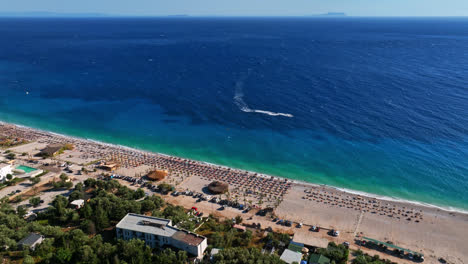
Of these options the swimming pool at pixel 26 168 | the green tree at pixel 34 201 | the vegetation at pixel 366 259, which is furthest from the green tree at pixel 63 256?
the vegetation at pixel 366 259

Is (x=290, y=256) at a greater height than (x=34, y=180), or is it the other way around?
(x=290, y=256)

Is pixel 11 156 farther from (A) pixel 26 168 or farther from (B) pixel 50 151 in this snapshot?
(A) pixel 26 168

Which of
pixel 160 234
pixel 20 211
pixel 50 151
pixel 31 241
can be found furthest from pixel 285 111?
pixel 31 241

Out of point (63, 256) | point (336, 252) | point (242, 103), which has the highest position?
point (242, 103)

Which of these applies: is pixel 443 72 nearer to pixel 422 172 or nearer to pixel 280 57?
pixel 280 57

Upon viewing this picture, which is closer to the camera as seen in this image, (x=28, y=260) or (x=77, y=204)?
(x=28, y=260)

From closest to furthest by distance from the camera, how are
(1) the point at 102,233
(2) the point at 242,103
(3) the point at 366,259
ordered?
(3) the point at 366,259
(1) the point at 102,233
(2) the point at 242,103

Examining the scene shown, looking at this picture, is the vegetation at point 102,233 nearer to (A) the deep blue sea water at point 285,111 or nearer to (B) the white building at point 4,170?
(B) the white building at point 4,170
